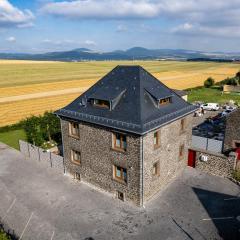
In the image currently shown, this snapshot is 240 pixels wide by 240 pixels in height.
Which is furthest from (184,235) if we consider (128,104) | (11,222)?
(11,222)

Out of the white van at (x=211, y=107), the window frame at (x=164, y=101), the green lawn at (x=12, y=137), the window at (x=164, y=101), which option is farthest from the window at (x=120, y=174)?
the white van at (x=211, y=107)

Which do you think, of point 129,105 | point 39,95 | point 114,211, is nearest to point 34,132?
point 129,105

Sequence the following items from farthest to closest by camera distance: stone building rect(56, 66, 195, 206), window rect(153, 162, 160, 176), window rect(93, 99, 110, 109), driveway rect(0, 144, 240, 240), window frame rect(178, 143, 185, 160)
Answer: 1. window frame rect(178, 143, 185, 160)
2. window rect(93, 99, 110, 109)
3. window rect(153, 162, 160, 176)
4. stone building rect(56, 66, 195, 206)
5. driveway rect(0, 144, 240, 240)

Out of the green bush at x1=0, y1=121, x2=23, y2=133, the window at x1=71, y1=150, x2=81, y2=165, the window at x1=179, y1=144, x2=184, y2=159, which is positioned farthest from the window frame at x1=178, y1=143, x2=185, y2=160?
the green bush at x1=0, y1=121, x2=23, y2=133

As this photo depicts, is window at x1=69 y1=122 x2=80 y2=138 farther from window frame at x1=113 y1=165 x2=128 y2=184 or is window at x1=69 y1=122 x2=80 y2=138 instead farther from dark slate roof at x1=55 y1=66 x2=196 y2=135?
window frame at x1=113 y1=165 x2=128 y2=184

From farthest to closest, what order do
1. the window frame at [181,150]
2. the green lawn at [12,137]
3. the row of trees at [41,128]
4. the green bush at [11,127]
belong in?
the green bush at [11,127]
the green lawn at [12,137]
the row of trees at [41,128]
the window frame at [181,150]

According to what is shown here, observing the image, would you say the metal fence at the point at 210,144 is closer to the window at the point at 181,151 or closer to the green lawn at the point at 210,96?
the window at the point at 181,151

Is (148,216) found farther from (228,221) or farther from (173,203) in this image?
(228,221)

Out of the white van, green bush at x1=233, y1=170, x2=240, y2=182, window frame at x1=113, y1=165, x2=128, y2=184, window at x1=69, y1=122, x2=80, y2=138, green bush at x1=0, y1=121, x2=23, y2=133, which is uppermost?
window at x1=69, y1=122, x2=80, y2=138
